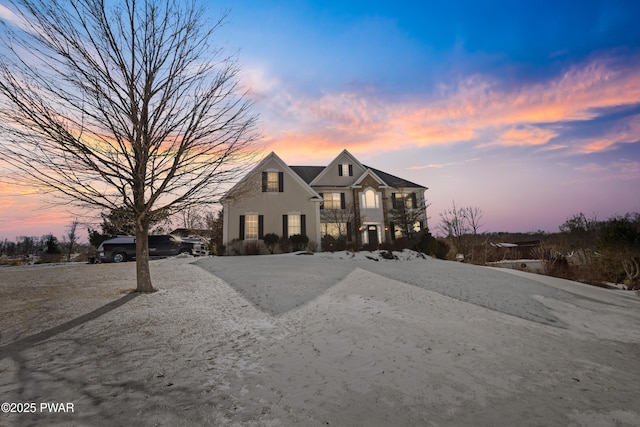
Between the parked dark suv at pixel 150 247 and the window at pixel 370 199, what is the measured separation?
1373 cm

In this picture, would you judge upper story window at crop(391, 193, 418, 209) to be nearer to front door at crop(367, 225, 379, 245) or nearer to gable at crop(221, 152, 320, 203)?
front door at crop(367, 225, 379, 245)

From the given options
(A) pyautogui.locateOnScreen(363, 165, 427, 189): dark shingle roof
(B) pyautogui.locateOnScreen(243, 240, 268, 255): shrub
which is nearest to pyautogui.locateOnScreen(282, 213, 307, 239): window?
(B) pyautogui.locateOnScreen(243, 240, 268, 255): shrub

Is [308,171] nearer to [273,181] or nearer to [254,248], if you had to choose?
[273,181]

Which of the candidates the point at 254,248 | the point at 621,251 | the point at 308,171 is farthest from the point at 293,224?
the point at 621,251

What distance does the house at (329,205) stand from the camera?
62.6ft

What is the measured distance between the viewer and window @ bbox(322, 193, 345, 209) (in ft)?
79.6

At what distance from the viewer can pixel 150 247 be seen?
688 inches

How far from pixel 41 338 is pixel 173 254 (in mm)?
13937

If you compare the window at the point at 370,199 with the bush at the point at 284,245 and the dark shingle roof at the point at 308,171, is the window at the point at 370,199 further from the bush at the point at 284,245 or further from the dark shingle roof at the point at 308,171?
the bush at the point at 284,245

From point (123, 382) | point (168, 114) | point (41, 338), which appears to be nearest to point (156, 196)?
point (168, 114)

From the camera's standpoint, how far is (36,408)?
2.64 m

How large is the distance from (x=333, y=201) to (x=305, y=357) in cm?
2070

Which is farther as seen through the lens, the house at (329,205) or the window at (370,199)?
the window at (370,199)

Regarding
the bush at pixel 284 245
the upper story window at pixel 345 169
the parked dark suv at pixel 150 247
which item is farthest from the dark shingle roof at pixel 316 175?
the parked dark suv at pixel 150 247
